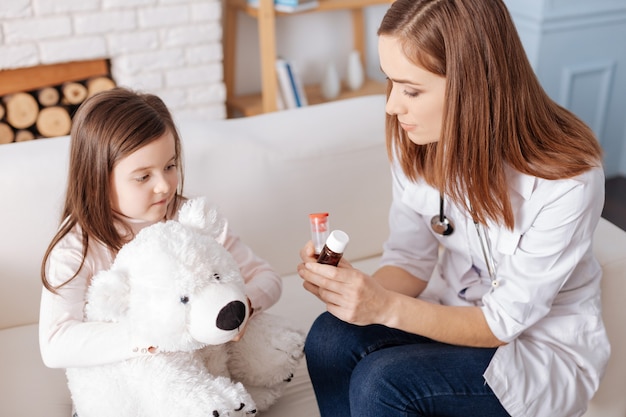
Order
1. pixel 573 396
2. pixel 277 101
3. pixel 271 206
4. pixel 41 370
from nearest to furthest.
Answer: pixel 573 396, pixel 41 370, pixel 271 206, pixel 277 101

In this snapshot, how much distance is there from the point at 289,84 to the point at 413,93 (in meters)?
1.72

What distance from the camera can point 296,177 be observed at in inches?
66.3

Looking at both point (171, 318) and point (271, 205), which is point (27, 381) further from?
point (271, 205)

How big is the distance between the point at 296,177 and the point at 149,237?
0.60 metres

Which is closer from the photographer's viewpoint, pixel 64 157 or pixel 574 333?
pixel 574 333

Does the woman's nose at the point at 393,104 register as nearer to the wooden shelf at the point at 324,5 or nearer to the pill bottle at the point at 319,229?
the pill bottle at the point at 319,229

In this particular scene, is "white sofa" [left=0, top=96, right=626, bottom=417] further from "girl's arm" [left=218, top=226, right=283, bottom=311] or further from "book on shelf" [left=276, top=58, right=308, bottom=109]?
"book on shelf" [left=276, top=58, right=308, bottom=109]

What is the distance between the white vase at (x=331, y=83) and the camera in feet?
9.84

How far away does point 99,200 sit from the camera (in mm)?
1248

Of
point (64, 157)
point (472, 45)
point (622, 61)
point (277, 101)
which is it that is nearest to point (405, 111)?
point (472, 45)

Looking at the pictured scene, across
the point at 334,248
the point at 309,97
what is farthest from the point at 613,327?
the point at 309,97

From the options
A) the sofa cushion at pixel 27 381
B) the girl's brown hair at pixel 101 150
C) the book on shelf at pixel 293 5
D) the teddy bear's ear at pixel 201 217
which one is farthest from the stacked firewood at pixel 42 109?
the teddy bear's ear at pixel 201 217

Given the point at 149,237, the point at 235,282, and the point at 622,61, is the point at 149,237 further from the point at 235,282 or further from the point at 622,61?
the point at 622,61

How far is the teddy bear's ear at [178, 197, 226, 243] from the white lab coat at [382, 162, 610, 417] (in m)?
0.43
